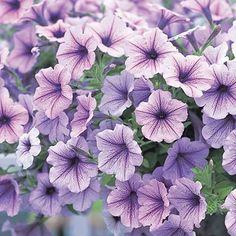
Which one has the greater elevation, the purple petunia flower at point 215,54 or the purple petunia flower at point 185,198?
the purple petunia flower at point 215,54

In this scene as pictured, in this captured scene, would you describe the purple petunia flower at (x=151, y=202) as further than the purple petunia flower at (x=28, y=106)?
No

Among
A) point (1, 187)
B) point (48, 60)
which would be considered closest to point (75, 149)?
point (1, 187)

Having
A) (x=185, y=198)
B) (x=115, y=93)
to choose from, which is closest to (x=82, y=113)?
(x=115, y=93)

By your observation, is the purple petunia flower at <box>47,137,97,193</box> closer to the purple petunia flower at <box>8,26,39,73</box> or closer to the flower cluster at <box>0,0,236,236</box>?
the flower cluster at <box>0,0,236,236</box>

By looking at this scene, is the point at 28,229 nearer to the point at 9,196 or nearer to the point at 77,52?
the point at 9,196

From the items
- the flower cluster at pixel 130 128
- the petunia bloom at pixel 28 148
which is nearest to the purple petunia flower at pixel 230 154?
the flower cluster at pixel 130 128

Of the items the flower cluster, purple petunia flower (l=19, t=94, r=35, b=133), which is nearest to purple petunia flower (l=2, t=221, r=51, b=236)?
the flower cluster

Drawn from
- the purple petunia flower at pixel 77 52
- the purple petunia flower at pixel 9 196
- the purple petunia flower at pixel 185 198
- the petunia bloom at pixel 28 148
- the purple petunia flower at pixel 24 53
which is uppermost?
the purple petunia flower at pixel 77 52

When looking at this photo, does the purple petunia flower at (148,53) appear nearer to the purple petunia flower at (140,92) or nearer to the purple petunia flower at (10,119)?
the purple petunia flower at (140,92)

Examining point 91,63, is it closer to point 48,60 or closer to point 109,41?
point 109,41
